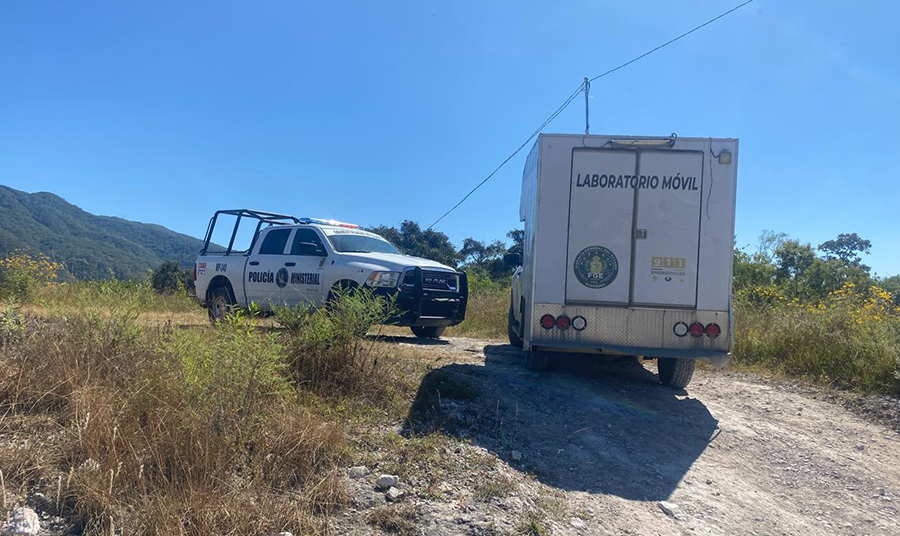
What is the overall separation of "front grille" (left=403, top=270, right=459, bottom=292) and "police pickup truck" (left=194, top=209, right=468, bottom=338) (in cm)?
1

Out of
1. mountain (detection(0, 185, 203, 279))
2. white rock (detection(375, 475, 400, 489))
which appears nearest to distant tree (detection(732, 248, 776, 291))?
white rock (detection(375, 475, 400, 489))

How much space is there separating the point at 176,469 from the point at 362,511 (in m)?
1.11

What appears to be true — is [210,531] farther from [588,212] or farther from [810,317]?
[810,317]

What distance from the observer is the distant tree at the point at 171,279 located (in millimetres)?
16027

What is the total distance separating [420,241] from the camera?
26.9m

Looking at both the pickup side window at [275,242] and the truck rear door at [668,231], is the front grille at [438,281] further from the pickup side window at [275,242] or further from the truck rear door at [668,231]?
the truck rear door at [668,231]

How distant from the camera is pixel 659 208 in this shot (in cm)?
663

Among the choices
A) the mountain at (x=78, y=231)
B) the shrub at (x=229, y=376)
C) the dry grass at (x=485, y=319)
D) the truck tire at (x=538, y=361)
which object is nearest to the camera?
the shrub at (x=229, y=376)

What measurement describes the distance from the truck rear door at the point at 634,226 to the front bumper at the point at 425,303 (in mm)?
2739

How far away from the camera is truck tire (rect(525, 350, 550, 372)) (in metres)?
7.44

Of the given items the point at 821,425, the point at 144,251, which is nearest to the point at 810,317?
the point at 821,425

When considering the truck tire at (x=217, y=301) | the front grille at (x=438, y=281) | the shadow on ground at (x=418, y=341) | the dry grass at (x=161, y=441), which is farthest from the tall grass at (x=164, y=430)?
the truck tire at (x=217, y=301)

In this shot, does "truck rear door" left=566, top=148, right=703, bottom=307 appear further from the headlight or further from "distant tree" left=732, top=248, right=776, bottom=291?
"distant tree" left=732, top=248, right=776, bottom=291

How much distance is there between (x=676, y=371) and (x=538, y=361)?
165 cm
